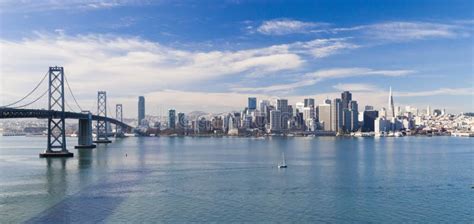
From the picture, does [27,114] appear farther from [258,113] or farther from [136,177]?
[258,113]

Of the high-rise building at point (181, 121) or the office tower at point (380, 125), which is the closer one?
the office tower at point (380, 125)

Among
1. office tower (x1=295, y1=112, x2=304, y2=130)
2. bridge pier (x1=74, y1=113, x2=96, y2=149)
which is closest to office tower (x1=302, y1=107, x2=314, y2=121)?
office tower (x1=295, y1=112, x2=304, y2=130)

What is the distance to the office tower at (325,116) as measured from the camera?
16600 centimetres

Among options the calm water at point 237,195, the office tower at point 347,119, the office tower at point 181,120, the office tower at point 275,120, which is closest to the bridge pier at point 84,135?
the calm water at point 237,195

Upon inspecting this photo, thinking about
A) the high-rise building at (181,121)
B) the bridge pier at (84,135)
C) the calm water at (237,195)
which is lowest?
the calm water at (237,195)

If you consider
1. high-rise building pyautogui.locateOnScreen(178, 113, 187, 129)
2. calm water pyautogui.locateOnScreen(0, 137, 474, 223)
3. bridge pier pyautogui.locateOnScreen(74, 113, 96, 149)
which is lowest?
calm water pyautogui.locateOnScreen(0, 137, 474, 223)

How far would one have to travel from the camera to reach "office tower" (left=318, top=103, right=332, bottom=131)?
6535 inches

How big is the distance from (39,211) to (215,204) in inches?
224

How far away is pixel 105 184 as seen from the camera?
73.6 feet

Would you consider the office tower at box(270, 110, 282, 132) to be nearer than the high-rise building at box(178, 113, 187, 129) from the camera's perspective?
Yes

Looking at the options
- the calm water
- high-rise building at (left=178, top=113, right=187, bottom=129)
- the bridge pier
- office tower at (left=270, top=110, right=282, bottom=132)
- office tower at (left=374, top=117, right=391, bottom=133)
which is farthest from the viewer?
high-rise building at (left=178, top=113, right=187, bottom=129)

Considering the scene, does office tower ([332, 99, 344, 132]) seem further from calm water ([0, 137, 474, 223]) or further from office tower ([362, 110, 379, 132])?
calm water ([0, 137, 474, 223])

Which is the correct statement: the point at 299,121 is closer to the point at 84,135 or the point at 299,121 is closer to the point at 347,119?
the point at 347,119

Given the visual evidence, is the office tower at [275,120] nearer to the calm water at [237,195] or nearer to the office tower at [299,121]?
the office tower at [299,121]
